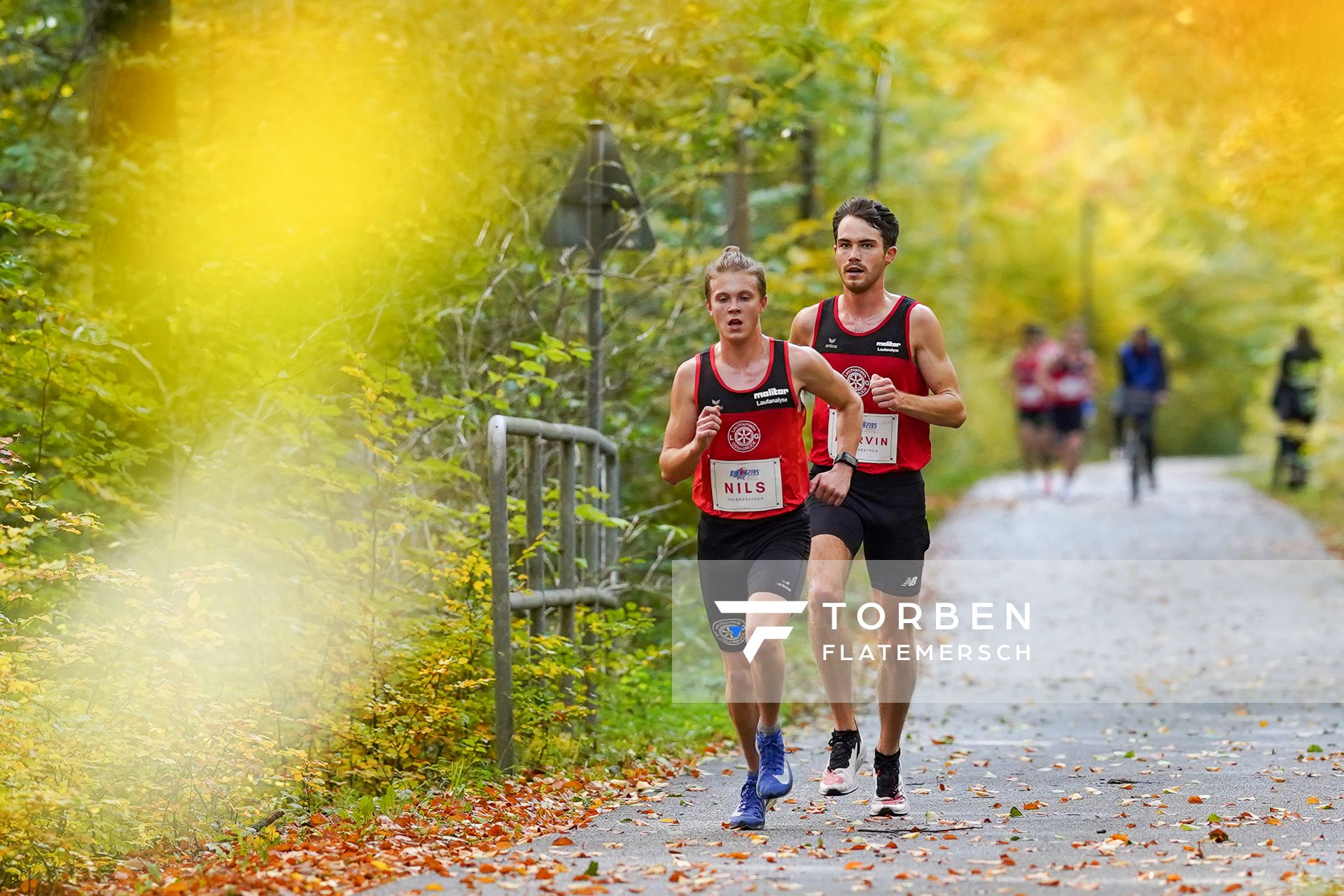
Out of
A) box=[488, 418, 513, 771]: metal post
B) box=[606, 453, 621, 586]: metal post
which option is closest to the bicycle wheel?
box=[606, 453, 621, 586]: metal post

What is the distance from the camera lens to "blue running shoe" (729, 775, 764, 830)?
21.7ft

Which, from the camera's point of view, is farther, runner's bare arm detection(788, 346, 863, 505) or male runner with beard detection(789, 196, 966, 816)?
male runner with beard detection(789, 196, 966, 816)

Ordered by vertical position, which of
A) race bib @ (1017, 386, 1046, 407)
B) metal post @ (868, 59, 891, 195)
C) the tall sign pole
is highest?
metal post @ (868, 59, 891, 195)

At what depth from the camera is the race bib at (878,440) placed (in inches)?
267

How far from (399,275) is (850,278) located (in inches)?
139

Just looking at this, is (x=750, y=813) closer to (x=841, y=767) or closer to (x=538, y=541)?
(x=841, y=767)

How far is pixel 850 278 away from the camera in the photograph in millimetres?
6746

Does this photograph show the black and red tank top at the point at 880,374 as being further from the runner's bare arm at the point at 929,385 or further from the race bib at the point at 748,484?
the race bib at the point at 748,484

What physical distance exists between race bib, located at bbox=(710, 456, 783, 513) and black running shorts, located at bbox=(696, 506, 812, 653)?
0.21 feet

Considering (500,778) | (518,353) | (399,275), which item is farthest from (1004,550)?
(500,778)

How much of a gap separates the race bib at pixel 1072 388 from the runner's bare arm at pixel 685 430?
620 inches

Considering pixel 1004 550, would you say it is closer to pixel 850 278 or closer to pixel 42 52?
pixel 42 52

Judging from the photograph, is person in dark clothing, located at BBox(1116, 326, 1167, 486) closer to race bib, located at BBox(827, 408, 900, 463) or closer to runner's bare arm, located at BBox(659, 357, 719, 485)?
race bib, located at BBox(827, 408, 900, 463)

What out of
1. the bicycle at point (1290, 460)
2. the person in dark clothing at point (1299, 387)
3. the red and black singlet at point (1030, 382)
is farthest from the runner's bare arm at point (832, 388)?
the bicycle at point (1290, 460)
